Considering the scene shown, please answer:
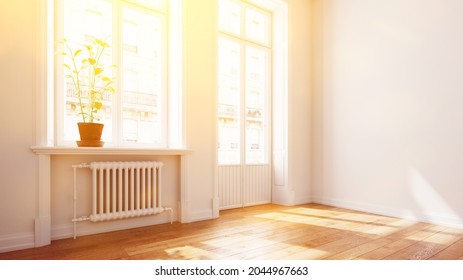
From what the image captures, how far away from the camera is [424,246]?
2.76 meters

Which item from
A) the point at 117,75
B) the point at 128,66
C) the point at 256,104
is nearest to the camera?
the point at 117,75

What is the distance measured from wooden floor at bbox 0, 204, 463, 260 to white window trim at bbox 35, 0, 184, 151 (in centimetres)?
87

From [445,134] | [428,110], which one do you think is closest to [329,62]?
[428,110]

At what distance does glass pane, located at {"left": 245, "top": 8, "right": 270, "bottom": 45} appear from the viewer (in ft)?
15.8

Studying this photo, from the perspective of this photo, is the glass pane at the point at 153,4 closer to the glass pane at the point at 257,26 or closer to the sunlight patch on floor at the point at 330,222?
the glass pane at the point at 257,26

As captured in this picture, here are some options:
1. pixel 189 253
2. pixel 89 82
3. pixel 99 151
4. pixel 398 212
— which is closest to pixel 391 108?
pixel 398 212

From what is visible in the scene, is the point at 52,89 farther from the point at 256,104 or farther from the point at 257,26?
the point at 257,26

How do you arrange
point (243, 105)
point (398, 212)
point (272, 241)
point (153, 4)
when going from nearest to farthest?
point (272, 241) < point (153, 4) < point (398, 212) < point (243, 105)

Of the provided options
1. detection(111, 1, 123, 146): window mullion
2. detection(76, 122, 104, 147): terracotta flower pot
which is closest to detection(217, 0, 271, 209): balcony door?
detection(111, 1, 123, 146): window mullion

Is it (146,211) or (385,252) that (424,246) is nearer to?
(385,252)

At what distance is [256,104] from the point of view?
4918 millimetres

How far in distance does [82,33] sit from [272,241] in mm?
2888
